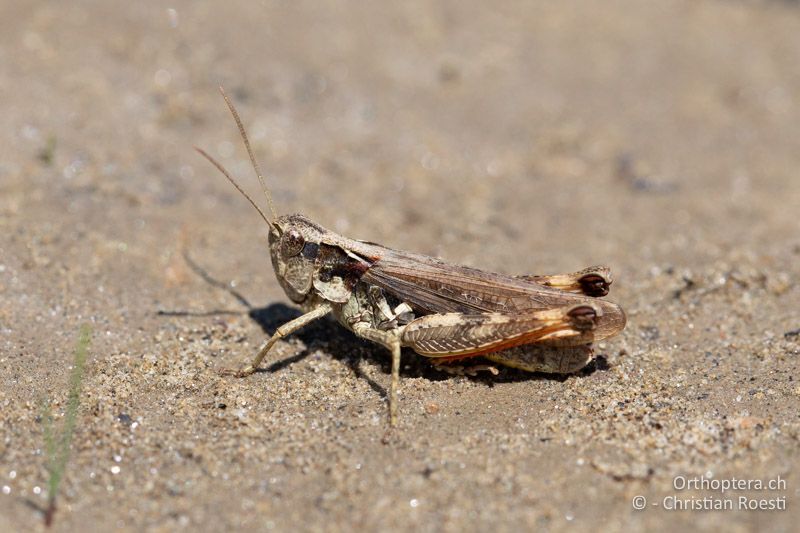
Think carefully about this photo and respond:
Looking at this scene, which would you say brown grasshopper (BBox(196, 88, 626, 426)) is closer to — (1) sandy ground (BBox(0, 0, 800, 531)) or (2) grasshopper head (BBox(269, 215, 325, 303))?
(2) grasshopper head (BBox(269, 215, 325, 303))

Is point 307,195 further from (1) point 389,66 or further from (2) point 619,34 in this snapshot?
(2) point 619,34

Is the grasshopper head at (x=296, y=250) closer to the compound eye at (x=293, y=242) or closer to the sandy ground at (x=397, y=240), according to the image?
the compound eye at (x=293, y=242)

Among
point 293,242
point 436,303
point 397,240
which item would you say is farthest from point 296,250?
point 397,240

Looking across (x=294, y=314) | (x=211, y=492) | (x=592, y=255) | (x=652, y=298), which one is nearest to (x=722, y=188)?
(x=592, y=255)

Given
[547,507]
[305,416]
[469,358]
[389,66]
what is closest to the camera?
[547,507]

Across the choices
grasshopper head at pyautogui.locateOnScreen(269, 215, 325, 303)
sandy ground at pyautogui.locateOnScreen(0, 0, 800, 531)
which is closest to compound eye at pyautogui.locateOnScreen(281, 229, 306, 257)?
grasshopper head at pyautogui.locateOnScreen(269, 215, 325, 303)
